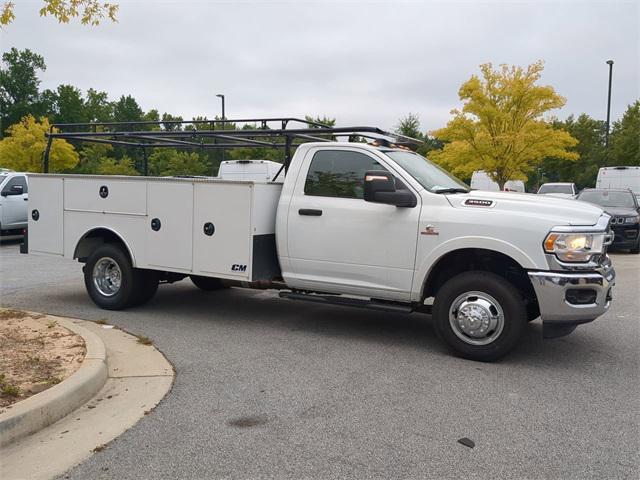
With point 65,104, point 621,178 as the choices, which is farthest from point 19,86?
point 621,178

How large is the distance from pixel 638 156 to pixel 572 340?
3552 centimetres

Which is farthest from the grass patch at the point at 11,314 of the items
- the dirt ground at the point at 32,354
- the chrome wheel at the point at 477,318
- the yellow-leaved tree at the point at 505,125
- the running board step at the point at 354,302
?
the yellow-leaved tree at the point at 505,125

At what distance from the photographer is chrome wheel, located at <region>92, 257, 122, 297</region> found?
774 centimetres

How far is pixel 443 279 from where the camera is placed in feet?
20.0

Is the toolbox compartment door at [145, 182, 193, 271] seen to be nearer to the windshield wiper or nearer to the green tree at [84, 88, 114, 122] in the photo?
the windshield wiper

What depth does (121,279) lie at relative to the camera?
7598 mm

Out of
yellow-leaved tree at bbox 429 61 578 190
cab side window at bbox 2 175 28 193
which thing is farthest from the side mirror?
yellow-leaved tree at bbox 429 61 578 190

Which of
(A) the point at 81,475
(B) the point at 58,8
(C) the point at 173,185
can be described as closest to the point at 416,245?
(C) the point at 173,185

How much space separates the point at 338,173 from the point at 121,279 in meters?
3.24

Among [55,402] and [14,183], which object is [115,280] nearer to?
[55,402]

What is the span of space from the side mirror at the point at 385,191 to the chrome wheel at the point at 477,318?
1091 mm

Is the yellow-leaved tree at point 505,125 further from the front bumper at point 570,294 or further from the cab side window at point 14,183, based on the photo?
the front bumper at point 570,294

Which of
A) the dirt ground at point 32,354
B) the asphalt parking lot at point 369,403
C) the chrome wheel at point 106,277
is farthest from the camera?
the chrome wheel at point 106,277

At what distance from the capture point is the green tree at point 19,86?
69.1 m
